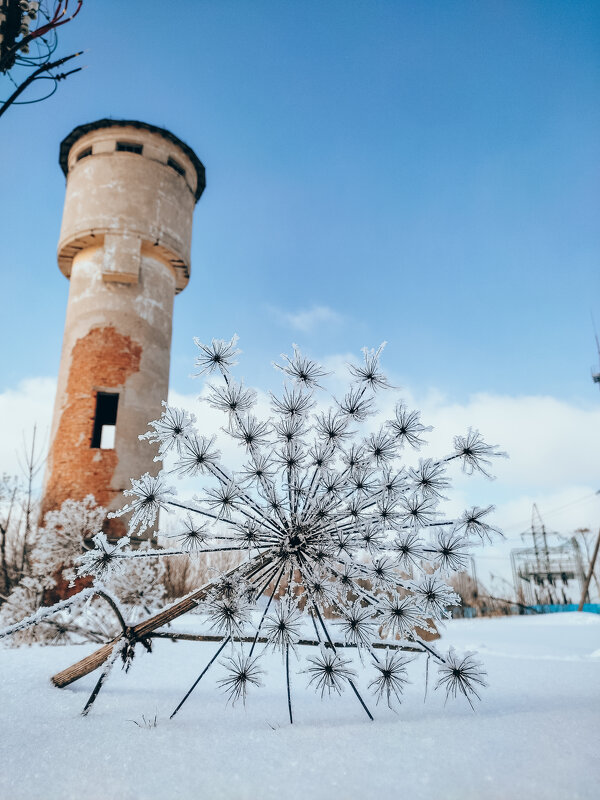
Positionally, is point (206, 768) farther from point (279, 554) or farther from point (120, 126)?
point (120, 126)

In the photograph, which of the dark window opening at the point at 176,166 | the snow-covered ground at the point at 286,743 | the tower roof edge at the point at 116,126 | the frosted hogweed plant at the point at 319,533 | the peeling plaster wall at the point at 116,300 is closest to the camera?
the snow-covered ground at the point at 286,743

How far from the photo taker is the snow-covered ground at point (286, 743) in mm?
1917

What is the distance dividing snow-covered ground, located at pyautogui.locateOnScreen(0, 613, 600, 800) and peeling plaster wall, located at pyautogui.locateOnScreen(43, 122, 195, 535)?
709 centimetres

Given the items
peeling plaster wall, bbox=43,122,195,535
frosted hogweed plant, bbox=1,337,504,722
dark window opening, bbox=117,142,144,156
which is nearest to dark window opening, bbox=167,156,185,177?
peeling plaster wall, bbox=43,122,195,535

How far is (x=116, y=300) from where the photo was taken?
11445 millimetres

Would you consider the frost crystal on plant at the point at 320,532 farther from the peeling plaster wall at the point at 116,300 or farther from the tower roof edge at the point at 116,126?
the tower roof edge at the point at 116,126

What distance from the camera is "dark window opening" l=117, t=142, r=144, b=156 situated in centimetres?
1255

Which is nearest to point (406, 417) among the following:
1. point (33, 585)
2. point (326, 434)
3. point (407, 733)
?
point (326, 434)

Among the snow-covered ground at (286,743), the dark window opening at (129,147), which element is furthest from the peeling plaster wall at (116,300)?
the snow-covered ground at (286,743)

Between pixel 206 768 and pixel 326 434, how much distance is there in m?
1.72

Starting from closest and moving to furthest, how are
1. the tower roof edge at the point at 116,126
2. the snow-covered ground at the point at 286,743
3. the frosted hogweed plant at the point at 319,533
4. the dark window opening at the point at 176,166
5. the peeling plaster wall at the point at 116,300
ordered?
1. the snow-covered ground at the point at 286,743
2. the frosted hogweed plant at the point at 319,533
3. the peeling plaster wall at the point at 116,300
4. the tower roof edge at the point at 116,126
5. the dark window opening at the point at 176,166

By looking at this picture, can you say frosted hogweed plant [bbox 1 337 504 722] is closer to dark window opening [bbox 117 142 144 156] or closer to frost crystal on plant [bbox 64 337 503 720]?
frost crystal on plant [bbox 64 337 503 720]

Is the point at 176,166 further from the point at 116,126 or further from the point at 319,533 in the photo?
the point at 319,533

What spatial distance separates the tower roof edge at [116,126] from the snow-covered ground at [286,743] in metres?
12.1
